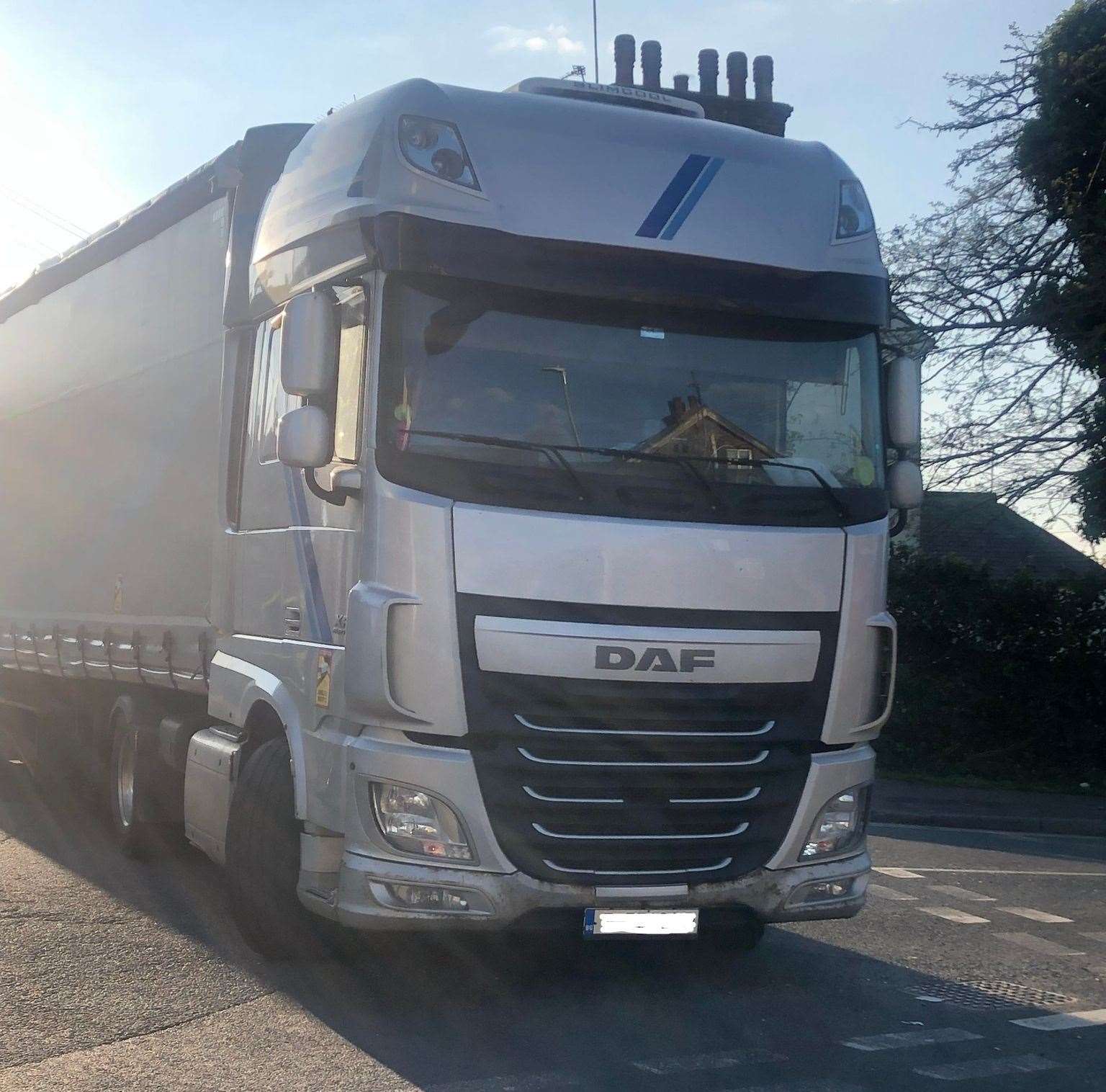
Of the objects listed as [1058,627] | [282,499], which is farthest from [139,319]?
[1058,627]

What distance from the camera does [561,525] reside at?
19.6 ft

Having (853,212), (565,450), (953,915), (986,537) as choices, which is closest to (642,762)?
(565,450)

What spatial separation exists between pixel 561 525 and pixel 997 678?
14260 mm

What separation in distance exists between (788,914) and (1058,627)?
13652 millimetres

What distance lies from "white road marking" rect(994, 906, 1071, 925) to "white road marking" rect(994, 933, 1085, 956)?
53cm

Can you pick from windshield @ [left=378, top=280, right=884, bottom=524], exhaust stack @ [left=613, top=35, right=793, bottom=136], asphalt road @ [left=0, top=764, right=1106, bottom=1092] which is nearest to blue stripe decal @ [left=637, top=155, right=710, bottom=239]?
windshield @ [left=378, top=280, right=884, bottom=524]

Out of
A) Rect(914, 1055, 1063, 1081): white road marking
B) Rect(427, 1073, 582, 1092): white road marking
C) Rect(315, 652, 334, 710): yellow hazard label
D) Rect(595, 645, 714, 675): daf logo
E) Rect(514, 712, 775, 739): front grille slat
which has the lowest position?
Rect(427, 1073, 582, 1092): white road marking

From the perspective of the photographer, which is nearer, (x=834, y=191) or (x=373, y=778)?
(x=373, y=778)

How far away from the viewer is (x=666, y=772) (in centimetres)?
611

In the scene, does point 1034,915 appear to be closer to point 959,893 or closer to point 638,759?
point 959,893

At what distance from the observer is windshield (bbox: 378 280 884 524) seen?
6.05 metres

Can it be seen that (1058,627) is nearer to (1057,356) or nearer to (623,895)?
(1057,356)

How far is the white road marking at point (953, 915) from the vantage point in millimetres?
8829

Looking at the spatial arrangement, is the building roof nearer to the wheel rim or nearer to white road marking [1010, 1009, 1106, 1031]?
the wheel rim
